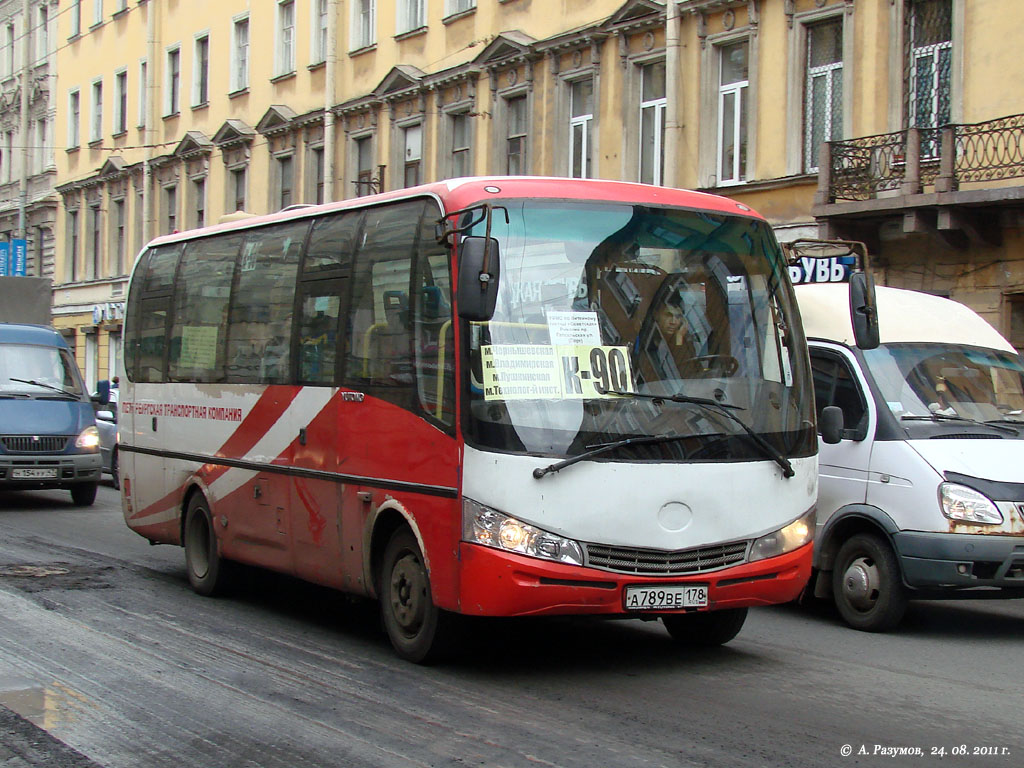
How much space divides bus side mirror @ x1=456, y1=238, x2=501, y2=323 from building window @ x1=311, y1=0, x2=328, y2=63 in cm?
2741

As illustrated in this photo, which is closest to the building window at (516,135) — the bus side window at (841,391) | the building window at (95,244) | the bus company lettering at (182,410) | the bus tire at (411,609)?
the bus company lettering at (182,410)

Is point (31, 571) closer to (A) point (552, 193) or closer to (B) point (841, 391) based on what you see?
(A) point (552, 193)

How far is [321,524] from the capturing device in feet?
29.4

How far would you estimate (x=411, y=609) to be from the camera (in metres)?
7.98

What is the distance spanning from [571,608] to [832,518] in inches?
129

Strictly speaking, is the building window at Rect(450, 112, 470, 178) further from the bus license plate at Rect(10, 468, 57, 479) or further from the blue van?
the bus license plate at Rect(10, 468, 57, 479)

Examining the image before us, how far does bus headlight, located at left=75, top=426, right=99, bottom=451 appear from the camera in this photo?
60.4ft

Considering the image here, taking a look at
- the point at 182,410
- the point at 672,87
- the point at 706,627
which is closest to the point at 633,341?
the point at 706,627

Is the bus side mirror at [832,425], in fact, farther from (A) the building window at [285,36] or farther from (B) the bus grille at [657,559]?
(A) the building window at [285,36]

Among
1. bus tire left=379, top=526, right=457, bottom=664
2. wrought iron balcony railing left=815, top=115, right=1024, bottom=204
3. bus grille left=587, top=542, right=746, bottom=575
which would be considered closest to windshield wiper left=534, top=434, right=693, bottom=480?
bus grille left=587, top=542, right=746, bottom=575

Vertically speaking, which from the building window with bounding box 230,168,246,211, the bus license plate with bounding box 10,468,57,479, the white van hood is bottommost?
the bus license plate with bounding box 10,468,57,479

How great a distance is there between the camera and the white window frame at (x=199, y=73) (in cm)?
3909

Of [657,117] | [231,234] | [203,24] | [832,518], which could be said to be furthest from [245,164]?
[832,518]

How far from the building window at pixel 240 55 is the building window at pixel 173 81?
393 cm
